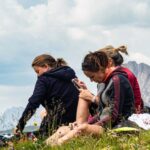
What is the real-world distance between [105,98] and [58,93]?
2.49 meters

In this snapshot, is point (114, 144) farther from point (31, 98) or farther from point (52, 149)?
point (31, 98)

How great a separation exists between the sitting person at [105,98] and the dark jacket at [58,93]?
2008 mm

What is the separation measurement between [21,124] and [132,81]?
2.55 m

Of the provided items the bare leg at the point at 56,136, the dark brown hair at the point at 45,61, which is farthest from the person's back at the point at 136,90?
the dark brown hair at the point at 45,61

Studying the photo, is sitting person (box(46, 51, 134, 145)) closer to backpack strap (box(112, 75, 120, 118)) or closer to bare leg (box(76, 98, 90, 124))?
backpack strap (box(112, 75, 120, 118))

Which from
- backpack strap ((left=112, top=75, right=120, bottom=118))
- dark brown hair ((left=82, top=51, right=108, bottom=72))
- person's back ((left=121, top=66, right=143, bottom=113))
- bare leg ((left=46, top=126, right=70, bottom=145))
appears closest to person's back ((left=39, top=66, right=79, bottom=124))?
person's back ((left=121, top=66, right=143, bottom=113))

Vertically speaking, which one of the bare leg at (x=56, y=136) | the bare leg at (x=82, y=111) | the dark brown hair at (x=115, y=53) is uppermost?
the dark brown hair at (x=115, y=53)

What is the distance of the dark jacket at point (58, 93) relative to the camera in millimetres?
10945

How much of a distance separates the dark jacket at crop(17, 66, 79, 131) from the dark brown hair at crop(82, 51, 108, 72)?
2.29 meters

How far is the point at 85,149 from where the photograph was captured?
21.4 feet

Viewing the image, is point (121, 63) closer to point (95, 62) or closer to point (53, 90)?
point (95, 62)

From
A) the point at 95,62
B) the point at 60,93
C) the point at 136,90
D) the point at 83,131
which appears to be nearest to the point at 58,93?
the point at 60,93

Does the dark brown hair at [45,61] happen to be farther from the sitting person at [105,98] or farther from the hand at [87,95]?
the sitting person at [105,98]

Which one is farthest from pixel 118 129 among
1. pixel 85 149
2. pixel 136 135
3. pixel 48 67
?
pixel 48 67
